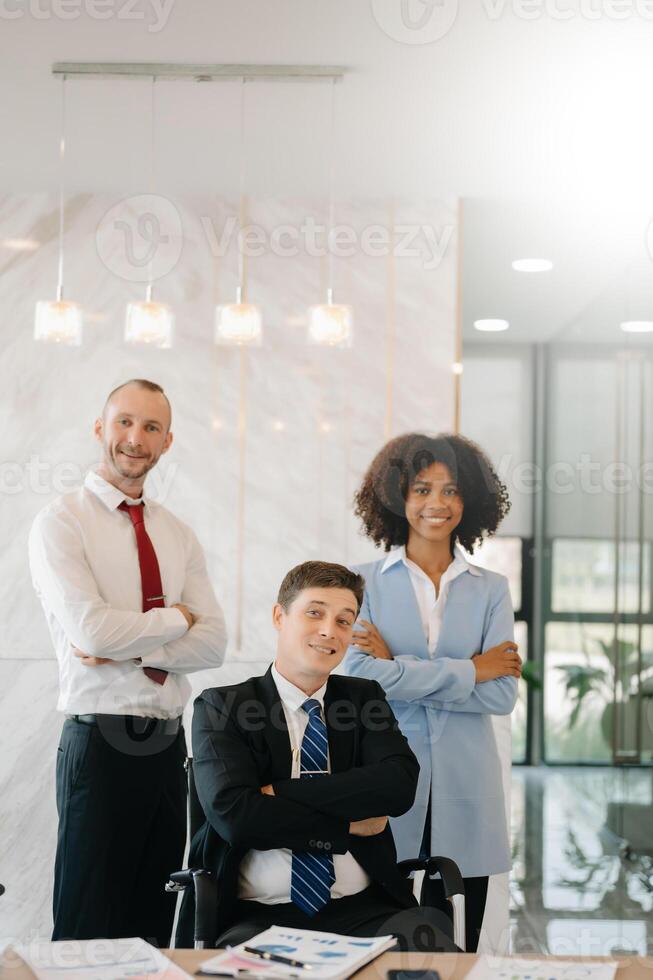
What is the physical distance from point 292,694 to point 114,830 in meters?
0.85

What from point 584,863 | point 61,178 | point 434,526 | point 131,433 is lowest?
point 584,863

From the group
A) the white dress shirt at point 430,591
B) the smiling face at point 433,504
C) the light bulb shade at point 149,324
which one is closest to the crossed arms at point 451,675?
the white dress shirt at point 430,591

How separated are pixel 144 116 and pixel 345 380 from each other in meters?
1.32

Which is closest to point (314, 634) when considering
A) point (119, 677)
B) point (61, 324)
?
point (119, 677)

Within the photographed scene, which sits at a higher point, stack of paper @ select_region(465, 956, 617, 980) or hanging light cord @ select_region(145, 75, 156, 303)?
hanging light cord @ select_region(145, 75, 156, 303)

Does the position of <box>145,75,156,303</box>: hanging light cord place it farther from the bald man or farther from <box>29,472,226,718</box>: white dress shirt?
<box>29,472,226,718</box>: white dress shirt

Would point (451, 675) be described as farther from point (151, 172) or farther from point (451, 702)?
point (151, 172)

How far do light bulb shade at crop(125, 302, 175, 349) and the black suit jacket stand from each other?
1718 millimetres

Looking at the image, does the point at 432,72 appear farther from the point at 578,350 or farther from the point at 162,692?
the point at 578,350

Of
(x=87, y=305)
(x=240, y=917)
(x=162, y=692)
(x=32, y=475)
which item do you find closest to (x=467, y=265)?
(x=87, y=305)

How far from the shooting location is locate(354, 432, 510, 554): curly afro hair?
3.49 meters

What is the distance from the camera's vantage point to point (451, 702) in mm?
3213

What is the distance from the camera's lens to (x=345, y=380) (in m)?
4.50

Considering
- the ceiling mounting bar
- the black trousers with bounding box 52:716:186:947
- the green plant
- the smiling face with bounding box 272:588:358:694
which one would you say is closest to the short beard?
the black trousers with bounding box 52:716:186:947
